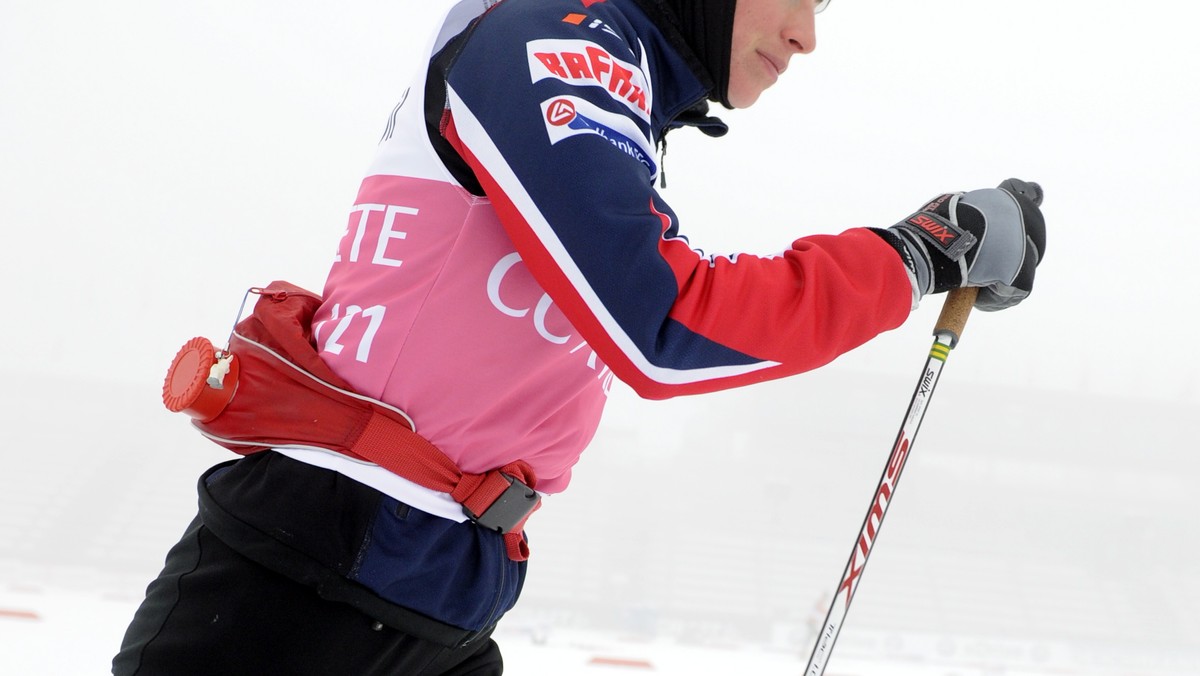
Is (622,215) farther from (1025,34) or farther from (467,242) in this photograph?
(1025,34)

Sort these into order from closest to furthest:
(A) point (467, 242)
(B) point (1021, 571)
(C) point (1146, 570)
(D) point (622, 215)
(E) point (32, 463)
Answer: (D) point (622, 215) < (A) point (467, 242) < (E) point (32, 463) < (C) point (1146, 570) < (B) point (1021, 571)

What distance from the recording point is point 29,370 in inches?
260

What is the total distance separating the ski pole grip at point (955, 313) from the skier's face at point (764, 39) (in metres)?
0.31

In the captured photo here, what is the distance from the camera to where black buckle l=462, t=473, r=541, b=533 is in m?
0.86

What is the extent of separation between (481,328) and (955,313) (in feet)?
1.77

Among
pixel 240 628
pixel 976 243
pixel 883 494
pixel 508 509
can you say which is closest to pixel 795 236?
pixel 883 494

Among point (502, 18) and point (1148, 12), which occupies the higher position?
point (502, 18)

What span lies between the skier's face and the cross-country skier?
55 millimetres

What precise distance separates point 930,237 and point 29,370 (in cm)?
716

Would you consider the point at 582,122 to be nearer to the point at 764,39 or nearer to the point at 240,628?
the point at 764,39

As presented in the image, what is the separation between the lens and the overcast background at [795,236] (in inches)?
249

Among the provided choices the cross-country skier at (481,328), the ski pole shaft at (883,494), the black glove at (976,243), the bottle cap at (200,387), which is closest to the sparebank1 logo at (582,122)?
the cross-country skier at (481,328)

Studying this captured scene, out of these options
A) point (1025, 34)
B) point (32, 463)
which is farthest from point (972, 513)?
point (32, 463)

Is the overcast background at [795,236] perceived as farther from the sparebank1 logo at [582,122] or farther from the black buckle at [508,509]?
the sparebank1 logo at [582,122]
